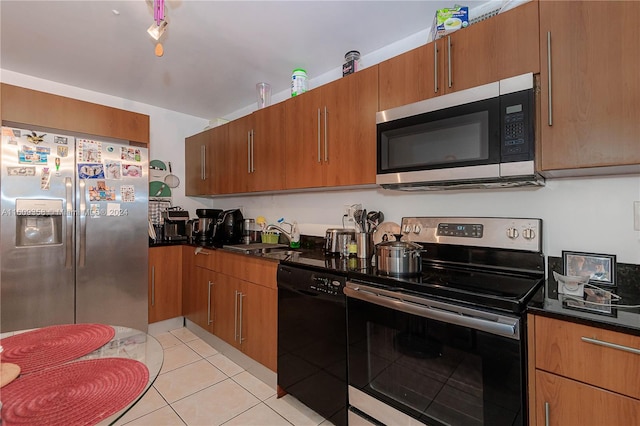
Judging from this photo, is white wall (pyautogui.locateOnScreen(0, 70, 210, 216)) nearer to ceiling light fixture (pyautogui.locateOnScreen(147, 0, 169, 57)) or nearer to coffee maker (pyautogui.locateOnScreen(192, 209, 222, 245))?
coffee maker (pyautogui.locateOnScreen(192, 209, 222, 245))

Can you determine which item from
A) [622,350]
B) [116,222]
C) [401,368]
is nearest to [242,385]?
[401,368]

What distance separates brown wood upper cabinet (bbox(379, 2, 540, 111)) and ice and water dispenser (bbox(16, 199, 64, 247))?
99.9 inches

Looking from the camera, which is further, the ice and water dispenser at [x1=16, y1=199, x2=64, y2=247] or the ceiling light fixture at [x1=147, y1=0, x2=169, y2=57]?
the ice and water dispenser at [x1=16, y1=199, x2=64, y2=247]

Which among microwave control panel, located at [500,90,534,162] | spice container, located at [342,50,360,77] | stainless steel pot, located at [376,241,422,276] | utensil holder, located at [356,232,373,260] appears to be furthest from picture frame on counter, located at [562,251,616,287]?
spice container, located at [342,50,360,77]

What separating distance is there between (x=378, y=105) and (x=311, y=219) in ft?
3.82

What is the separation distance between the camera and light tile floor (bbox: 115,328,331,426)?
1680mm


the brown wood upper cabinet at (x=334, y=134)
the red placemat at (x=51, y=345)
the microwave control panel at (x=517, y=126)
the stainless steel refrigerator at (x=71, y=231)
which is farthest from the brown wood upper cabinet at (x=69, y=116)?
the microwave control panel at (x=517, y=126)

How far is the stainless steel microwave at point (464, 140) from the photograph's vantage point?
1.21m

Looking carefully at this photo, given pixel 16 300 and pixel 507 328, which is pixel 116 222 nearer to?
pixel 16 300

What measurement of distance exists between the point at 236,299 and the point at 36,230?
1591 mm

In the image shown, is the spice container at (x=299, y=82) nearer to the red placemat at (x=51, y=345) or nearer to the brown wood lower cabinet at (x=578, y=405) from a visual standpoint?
the red placemat at (x=51, y=345)

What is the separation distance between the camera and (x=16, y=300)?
6.86 ft

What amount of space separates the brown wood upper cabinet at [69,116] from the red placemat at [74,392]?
2406 mm

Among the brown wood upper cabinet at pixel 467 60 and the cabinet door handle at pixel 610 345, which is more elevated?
the brown wood upper cabinet at pixel 467 60
